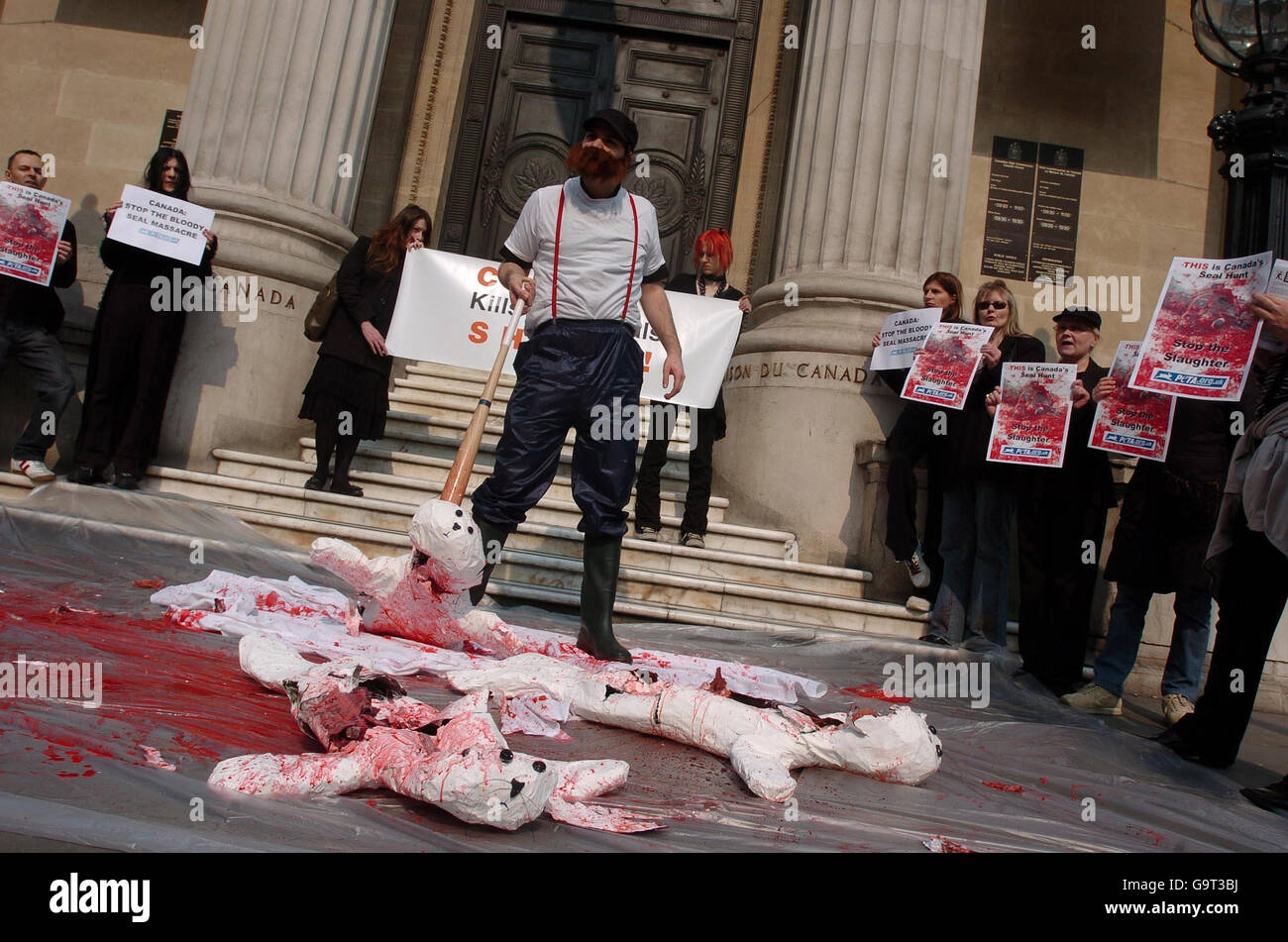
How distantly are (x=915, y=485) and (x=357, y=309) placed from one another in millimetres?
3593

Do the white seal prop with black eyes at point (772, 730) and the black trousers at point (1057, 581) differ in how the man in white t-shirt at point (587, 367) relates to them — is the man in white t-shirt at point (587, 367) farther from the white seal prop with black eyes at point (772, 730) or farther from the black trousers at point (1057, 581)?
the black trousers at point (1057, 581)

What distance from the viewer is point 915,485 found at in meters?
5.95

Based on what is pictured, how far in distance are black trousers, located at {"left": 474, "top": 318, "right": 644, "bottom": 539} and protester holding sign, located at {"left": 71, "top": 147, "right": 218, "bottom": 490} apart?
317 centimetres

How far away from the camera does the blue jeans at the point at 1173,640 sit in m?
4.65

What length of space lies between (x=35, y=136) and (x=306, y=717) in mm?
9774

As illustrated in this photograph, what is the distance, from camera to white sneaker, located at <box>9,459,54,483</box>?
5.91 meters

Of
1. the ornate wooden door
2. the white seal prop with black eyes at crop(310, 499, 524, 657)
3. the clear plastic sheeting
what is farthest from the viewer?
the ornate wooden door

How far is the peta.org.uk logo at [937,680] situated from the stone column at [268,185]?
182 inches

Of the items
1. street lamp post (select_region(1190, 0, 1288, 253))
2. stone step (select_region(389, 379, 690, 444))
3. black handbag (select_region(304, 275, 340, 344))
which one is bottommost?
stone step (select_region(389, 379, 690, 444))

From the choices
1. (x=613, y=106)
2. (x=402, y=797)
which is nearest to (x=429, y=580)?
(x=402, y=797)

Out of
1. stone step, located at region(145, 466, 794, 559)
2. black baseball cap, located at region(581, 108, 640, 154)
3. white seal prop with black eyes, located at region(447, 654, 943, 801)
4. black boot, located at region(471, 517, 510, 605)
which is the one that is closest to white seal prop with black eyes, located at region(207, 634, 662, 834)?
white seal prop with black eyes, located at region(447, 654, 943, 801)

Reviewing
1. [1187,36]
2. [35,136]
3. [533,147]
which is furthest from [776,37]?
[35,136]

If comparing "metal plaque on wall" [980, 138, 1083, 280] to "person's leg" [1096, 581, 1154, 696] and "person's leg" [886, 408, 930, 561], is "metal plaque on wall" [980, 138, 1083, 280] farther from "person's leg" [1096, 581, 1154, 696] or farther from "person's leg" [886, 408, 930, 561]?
"person's leg" [1096, 581, 1154, 696]
